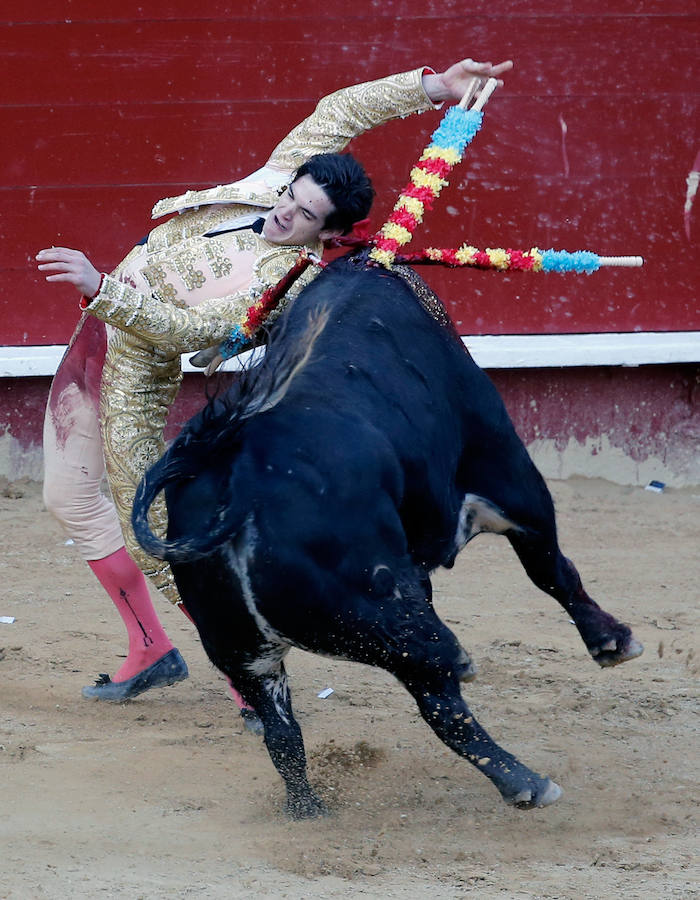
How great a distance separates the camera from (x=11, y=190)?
17.4 feet

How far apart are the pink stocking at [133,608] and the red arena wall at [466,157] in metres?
1.98

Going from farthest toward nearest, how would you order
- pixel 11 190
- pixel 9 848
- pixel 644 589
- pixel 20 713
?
pixel 11 190 → pixel 644 589 → pixel 20 713 → pixel 9 848

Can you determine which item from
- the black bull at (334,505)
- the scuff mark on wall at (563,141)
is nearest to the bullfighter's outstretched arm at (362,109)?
the black bull at (334,505)

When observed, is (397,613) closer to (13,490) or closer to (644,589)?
(644,589)

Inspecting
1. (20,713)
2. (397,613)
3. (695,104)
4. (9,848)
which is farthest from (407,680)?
(695,104)

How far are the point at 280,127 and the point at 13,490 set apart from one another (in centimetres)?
182

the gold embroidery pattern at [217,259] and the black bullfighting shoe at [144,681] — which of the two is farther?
the black bullfighting shoe at [144,681]

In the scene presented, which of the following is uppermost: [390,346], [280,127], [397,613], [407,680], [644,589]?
[280,127]

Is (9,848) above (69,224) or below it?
below

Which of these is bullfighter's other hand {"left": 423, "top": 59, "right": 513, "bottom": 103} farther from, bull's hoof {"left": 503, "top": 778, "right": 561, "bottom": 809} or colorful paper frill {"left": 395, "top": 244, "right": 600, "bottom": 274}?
bull's hoof {"left": 503, "top": 778, "right": 561, "bottom": 809}

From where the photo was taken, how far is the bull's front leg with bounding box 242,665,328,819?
257 centimetres

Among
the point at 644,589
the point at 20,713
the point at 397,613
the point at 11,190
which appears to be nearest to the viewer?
the point at 397,613

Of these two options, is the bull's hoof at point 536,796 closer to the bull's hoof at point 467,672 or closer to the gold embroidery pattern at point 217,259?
the bull's hoof at point 467,672

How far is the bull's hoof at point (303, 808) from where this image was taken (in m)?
2.71
